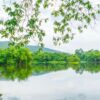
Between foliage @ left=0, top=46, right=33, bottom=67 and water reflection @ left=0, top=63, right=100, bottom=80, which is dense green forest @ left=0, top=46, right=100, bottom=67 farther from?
water reflection @ left=0, top=63, right=100, bottom=80

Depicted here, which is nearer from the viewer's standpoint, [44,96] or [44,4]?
[44,4]

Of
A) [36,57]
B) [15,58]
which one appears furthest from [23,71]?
[36,57]

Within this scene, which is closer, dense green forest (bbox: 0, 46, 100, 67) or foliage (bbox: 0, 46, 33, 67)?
dense green forest (bbox: 0, 46, 100, 67)

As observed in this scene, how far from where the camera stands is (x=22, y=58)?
68312mm

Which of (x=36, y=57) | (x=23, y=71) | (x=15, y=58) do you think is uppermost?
(x=15, y=58)

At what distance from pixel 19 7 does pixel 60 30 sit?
1005 millimetres

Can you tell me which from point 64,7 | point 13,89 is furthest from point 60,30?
point 13,89

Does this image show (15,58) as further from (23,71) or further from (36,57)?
(36,57)

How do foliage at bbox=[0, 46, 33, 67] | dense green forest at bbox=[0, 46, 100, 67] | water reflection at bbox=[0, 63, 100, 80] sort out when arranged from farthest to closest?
foliage at bbox=[0, 46, 33, 67]
dense green forest at bbox=[0, 46, 100, 67]
water reflection at bbox=[0, 63, 100, 80]

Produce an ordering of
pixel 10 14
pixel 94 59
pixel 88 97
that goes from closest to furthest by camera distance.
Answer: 1. pixel 10 14
2. pixel 88 97
3. pixel 94 59

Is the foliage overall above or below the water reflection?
above

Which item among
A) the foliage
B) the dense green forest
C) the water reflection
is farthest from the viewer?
the foliage

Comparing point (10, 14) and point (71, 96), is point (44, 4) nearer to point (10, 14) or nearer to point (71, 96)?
point (10, 14)

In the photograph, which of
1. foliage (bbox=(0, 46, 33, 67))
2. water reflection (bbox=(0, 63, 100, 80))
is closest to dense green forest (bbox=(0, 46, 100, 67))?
foliage (bbox=(0, 46, 33, 67))
